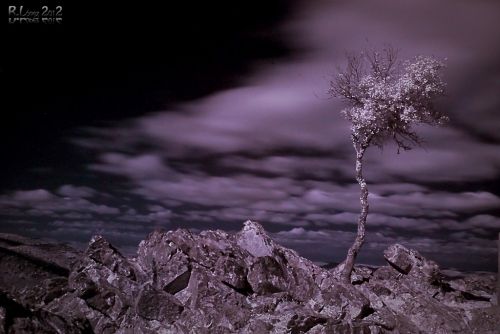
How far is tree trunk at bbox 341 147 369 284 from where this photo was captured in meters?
32.8

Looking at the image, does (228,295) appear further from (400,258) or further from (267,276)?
(400,258)

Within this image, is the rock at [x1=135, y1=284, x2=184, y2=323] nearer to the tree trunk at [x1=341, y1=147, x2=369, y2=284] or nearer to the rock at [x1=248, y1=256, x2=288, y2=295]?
the rock at [x1=248, y1=256, x2=288, y2=295]

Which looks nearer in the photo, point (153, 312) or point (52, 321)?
point (52, 321)

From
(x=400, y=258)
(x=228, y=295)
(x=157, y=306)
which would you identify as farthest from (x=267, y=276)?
(x=400, y=258)

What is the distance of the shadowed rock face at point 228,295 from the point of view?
2405 cm

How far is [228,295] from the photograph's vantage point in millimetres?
27422

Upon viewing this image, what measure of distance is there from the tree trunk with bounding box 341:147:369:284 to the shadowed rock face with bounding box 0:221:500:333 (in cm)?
151

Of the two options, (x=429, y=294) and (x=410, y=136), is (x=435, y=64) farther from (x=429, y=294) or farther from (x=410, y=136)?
(x=429, y=294)

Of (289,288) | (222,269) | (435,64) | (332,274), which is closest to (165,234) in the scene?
(222,269)

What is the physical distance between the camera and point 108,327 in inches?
958

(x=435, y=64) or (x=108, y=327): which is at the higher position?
(x=435, y=64)

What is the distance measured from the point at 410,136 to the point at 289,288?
17.0 meters

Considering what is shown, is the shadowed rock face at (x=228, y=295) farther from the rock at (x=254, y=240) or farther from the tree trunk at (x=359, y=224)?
the tree trunk at (x=359, y=224)

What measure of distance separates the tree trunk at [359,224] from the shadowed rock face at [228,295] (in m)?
1.51
